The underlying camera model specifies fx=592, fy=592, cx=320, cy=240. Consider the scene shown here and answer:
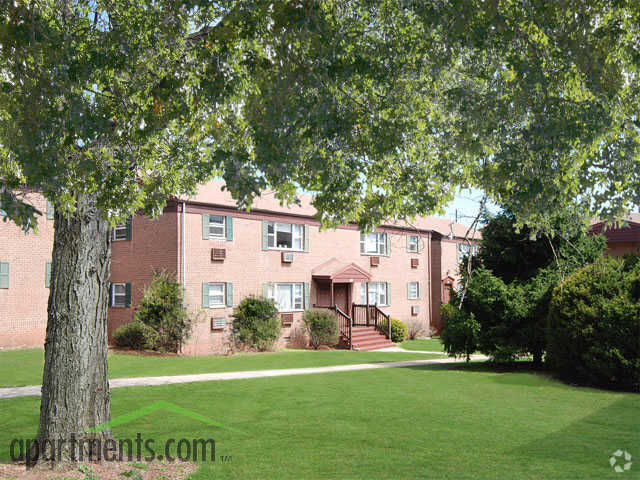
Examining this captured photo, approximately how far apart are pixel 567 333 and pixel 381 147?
10.4m

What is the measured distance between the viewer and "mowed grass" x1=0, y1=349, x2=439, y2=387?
55.6 feet

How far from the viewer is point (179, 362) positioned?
20.3 metres

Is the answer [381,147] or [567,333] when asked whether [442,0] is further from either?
[567,333]

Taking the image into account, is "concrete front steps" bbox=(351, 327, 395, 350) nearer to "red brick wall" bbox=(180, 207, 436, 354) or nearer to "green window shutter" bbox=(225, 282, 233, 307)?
"red brick wall" bbox=(180, 207, 436, 354)

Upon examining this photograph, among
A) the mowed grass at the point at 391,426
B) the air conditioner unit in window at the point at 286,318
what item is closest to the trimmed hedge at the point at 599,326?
the mowed grass at the point at 391,426

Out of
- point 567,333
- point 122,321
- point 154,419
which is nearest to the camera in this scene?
point 154,419

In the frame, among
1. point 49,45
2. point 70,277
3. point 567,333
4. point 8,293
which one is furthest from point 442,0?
point 8,293

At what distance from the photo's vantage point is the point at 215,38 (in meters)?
6.84

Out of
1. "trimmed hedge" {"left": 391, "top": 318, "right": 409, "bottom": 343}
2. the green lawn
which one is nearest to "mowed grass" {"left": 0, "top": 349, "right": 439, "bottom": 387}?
the green lawn

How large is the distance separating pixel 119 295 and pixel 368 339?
39.5 feet

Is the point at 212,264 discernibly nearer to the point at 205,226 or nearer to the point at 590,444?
the point at 205,226

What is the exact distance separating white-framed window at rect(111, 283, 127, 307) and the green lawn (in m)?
13.7

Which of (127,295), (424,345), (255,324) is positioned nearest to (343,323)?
(424,345)

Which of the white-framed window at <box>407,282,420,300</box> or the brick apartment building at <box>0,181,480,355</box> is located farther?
the white-framed window at <box>407,282,420,300</box>
